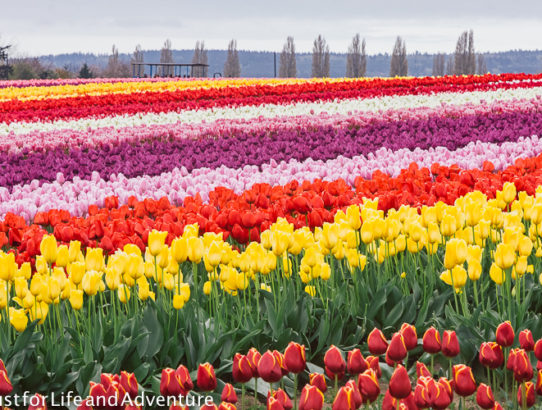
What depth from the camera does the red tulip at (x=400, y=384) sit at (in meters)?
1.83

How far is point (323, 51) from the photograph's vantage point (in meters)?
54.1

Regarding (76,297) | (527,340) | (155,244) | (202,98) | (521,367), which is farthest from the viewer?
(202,98)

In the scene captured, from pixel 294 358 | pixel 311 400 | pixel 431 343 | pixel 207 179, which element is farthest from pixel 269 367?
pixel 207 179

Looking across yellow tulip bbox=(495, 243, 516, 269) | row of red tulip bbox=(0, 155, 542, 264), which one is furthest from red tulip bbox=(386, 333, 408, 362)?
row of red tulip bbox=(0, 155, 542, 264)

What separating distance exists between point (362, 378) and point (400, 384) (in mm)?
120

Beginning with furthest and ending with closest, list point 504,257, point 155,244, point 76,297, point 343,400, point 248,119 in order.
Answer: point 248,119, point 155,244, point 76,297, point 504,257, point 343,400

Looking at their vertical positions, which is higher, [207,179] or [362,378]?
[362,378]

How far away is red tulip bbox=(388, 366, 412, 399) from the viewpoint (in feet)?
5.99

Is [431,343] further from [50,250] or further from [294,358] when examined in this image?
[50,250]

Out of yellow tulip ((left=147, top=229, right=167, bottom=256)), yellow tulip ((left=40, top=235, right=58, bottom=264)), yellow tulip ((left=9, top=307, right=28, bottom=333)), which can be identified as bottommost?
yellow tulip ((left=9, top=307, right=28, bottom=333))

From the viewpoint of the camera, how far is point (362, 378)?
6.28ft

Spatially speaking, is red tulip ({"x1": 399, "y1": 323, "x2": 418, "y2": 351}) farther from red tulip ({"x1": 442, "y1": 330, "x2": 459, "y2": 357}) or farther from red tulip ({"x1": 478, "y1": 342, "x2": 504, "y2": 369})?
red tulip ({"x1": 478, "y1": 342, "x2": 504, "y2": 369})

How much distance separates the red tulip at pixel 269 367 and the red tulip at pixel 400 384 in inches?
15.6

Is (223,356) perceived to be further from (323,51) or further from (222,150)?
(323,51)
